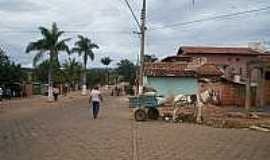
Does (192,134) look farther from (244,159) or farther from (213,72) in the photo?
(213,72)

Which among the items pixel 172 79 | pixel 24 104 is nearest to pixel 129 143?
pixel 172 79

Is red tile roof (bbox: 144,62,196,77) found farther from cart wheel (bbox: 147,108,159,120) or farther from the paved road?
the paved road

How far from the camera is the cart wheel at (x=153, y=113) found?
24.1m

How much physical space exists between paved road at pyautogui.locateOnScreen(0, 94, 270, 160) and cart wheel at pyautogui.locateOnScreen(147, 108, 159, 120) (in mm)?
3989

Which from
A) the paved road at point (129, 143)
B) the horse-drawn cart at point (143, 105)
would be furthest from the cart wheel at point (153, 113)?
the paved road at point (129, 143)

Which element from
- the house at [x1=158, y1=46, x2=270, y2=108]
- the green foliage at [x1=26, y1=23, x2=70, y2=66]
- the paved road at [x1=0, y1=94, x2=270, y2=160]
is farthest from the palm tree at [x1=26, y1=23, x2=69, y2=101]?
the paved road at [x1=0, y1=94, x2=270, y2=160]

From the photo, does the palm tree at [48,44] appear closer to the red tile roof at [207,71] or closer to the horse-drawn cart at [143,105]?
the red tile roof at [207,71]

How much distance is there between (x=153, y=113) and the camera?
2422cm

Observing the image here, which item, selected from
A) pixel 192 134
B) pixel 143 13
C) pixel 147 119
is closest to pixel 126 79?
pixel 143 13

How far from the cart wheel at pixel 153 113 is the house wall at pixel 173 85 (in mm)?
10868

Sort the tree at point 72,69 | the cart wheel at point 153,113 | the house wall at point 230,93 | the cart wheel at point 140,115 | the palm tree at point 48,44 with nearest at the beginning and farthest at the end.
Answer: the cart wheel at point 140,115 < the cart wheel at point 153,113 < the house wall at point 230,93 < the palm tree at point 48,44 < the tree at point 72,69

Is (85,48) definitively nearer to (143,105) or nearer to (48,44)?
(48,44)

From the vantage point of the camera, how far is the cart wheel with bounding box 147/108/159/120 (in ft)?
78.9

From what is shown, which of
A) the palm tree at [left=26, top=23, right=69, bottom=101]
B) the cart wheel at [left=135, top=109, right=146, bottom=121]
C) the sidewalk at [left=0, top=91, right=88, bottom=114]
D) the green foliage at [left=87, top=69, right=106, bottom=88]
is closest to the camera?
the cart wheel at [left=135, top=109, right=146, bottom=121]
